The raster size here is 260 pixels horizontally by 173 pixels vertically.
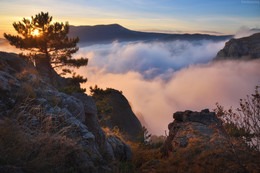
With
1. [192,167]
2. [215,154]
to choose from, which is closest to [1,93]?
[192,167]

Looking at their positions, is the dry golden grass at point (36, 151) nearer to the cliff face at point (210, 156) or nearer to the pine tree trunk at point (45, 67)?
the cliff face at point (210, 156)

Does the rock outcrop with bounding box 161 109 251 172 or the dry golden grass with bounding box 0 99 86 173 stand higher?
the dry golden grass with bounding box 0 99 86 173

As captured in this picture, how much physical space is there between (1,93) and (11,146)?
245 cm

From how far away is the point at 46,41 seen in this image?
706 inches

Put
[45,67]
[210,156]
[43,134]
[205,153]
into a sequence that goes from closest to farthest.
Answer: [43,134], [210,156], [205,153], [45,67]

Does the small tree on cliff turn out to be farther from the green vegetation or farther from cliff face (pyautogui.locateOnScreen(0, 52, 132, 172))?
the green vegetation

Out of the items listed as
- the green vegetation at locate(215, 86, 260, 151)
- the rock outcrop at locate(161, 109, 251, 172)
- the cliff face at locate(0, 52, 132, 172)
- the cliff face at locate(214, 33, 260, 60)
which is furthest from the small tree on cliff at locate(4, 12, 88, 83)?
the cliff face at locate(214, 33, 260, 60)

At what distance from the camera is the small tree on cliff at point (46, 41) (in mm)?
16969

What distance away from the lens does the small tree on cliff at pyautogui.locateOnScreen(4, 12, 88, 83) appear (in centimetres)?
1697

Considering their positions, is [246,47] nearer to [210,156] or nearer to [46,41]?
A: [46,41]

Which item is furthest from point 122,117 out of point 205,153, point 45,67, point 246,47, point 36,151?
point 246,47

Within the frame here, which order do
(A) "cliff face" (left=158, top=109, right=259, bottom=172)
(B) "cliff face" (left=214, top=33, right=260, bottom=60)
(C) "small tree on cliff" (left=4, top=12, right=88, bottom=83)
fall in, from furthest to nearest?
(B) "cliff face" (left=214, top=33, right=260, bottom=60), (C) "small tree on cliff" (left=4, top=12, right=88, bottom=83), (A) "cliff face" (left=158, top=109, right=259, bottom=172)

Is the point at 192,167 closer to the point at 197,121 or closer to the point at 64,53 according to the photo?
the point at 197,121

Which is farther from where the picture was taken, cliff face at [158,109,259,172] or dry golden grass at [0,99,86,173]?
cliff face at [158,109,259,172]
